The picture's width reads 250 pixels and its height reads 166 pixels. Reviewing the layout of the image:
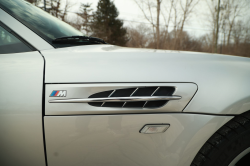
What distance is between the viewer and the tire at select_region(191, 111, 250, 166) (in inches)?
35.3

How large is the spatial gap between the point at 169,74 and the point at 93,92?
418 mm

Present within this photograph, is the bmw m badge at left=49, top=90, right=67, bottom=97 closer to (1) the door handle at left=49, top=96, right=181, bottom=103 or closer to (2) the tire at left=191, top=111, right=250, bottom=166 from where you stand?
(1) the door handle at left=49, top=96, right=181, bottom=103

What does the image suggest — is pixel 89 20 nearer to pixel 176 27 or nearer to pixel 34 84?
pixel 176 27

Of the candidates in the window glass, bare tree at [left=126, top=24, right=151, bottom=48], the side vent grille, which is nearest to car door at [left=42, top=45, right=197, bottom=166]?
the side vent grille

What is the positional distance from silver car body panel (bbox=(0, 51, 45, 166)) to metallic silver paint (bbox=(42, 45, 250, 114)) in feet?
0.31

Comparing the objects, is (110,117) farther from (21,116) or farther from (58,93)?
(21,116)

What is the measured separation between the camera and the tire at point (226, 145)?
2.94ft

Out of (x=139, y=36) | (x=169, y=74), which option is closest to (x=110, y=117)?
(x=169, y=74)

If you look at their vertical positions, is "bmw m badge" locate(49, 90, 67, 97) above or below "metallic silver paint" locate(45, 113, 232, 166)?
above

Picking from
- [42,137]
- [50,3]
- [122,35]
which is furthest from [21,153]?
[122,35]

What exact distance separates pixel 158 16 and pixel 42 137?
23146mm

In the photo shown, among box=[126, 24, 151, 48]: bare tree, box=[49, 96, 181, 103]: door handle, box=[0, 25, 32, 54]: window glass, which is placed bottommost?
box=[49, 96, 181, 103]: door handle

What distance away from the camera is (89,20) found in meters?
25.7

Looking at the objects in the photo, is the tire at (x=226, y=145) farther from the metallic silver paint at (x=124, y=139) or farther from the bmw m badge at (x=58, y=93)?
the bmw m badge at (x=58, y=93)
